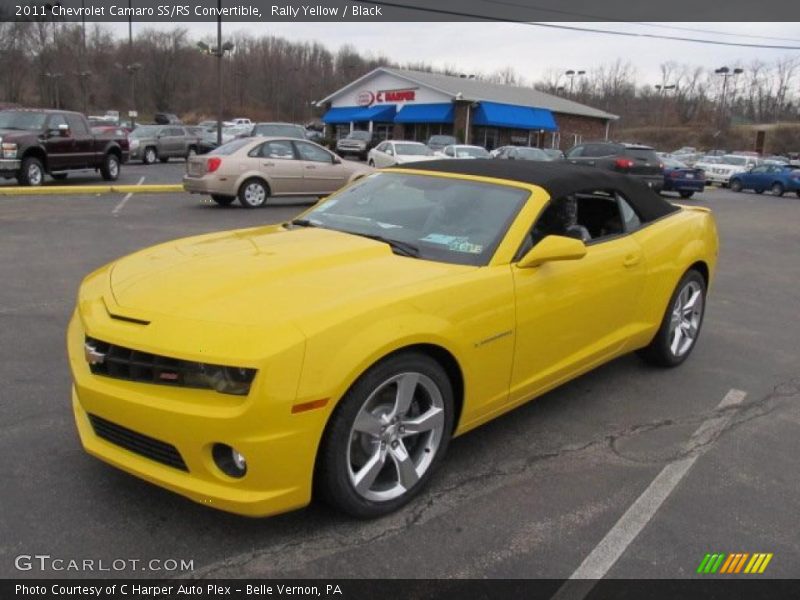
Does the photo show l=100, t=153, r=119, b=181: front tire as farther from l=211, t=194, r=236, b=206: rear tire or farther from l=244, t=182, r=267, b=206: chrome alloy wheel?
l=244, t=182, r=267, b=206: chrome alloy wheel

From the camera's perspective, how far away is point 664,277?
186 inches

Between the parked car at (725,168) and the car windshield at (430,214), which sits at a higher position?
the parked car at (725,168)

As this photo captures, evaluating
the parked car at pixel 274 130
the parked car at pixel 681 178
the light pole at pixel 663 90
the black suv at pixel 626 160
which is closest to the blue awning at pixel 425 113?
the parked car at pixel 274 130

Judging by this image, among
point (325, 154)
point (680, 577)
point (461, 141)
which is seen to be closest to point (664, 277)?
point (680, 577)

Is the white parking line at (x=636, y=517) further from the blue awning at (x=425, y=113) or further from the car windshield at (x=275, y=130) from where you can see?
the blue awning at (x=425, y=113)

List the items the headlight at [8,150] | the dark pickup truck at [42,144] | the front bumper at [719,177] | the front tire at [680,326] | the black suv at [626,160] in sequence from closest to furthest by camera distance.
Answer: the front tire at [680,326] → the headlight at [8,150] → the dark pickup truck at [42,144] → the black suv at [626,160] → the front bumper at [719,177]

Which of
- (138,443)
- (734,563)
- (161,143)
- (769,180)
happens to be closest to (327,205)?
(138,443)

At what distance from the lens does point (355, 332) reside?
272 cm

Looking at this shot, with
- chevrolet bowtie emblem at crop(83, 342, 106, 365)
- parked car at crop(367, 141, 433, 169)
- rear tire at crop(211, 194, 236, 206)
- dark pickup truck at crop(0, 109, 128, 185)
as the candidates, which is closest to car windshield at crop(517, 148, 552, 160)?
parked car at crop(367, 141, 433, 169)

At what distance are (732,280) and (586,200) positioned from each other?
18.4 feet

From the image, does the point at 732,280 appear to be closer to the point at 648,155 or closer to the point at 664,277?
the point at 664,277

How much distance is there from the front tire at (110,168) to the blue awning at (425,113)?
83.7ft

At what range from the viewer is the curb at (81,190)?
14.8 m
